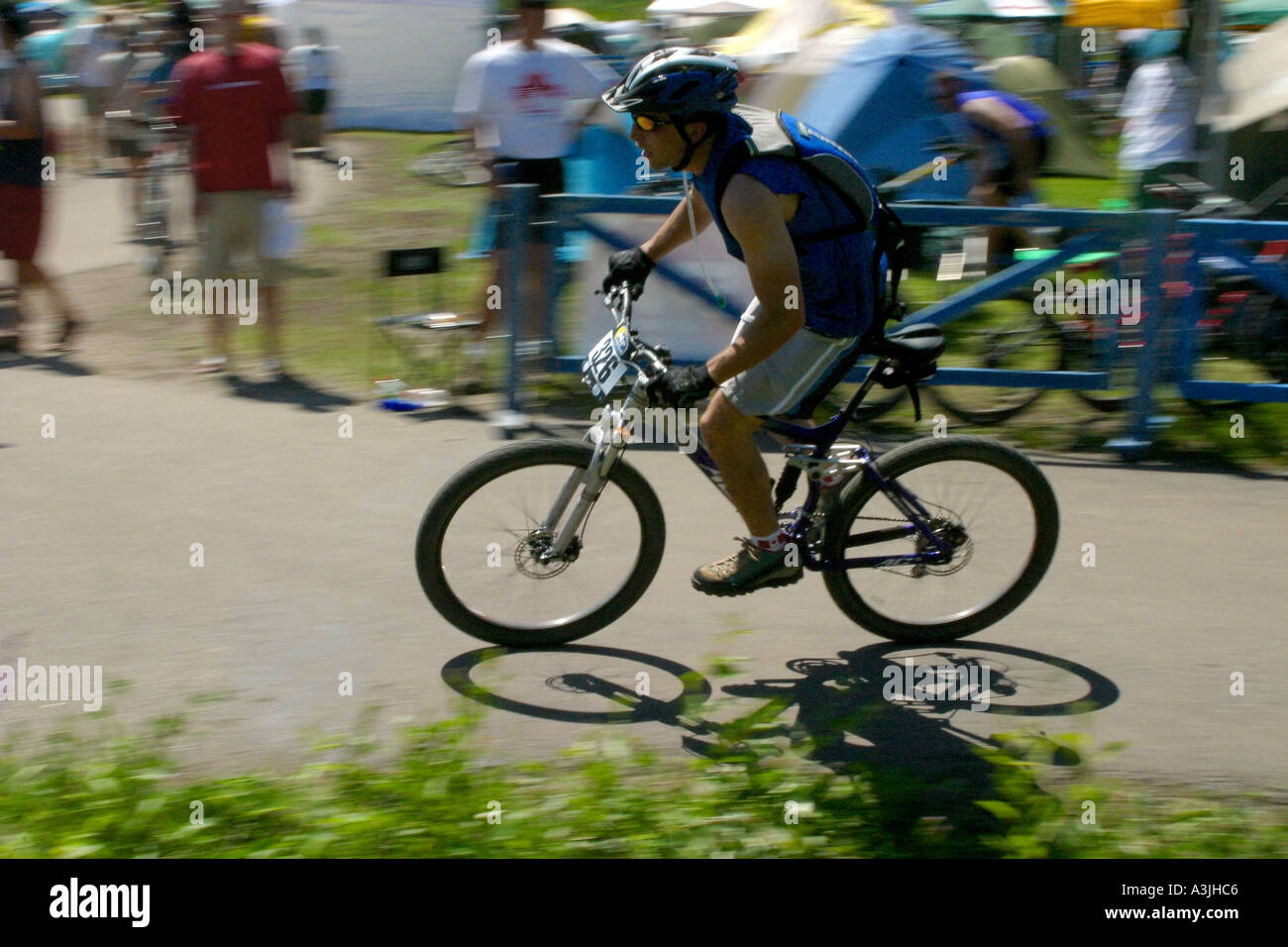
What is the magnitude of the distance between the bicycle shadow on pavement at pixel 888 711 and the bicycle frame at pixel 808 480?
Answer: 382mm

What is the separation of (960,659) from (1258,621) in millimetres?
1237

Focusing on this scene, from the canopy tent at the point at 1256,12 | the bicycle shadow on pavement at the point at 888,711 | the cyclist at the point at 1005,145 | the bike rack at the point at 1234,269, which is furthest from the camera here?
the canopy tent at the point at 1256,12

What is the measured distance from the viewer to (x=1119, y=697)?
4.91m

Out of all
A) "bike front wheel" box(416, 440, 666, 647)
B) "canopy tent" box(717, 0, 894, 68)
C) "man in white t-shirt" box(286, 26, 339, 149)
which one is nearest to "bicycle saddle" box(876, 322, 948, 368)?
"bike front wheel" box(416, 440, 666, 647)

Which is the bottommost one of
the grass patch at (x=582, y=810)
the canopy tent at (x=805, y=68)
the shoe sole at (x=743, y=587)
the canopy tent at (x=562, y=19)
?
the grass patch at (x=582, y=810)

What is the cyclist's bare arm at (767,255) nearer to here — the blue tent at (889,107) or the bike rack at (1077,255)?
the bike rack at (1077,255)

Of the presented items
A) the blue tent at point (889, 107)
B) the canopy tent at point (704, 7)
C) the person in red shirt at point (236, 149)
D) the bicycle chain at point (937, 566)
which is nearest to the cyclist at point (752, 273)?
the bicycle chain at point (937, 566)

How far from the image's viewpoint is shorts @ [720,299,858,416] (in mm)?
4738

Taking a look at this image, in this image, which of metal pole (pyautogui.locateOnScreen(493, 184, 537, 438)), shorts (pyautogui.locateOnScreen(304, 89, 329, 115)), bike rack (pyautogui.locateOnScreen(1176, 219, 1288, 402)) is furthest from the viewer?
shorts (pyautogui.locateOnScreen(304, 89, 329, 115))

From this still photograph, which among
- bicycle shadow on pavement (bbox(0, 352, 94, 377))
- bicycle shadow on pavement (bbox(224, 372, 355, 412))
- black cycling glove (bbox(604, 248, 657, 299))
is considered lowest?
bicycle shadow on pavement (bbox(224, 372, 355, 412))

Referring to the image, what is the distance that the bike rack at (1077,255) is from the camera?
6.98m

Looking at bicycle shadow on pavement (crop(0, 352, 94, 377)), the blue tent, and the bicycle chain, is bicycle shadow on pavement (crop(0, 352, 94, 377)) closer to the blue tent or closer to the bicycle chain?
the bicycle chain

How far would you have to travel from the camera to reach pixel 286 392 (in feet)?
26.8

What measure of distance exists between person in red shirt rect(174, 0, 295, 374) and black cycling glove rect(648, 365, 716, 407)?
440 centimetres
